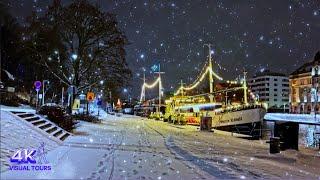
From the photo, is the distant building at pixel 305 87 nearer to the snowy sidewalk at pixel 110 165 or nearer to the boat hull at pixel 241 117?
the boat hull at pixel 241 117

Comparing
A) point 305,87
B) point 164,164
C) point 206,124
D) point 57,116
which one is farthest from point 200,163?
point 305,87

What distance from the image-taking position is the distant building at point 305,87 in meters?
125

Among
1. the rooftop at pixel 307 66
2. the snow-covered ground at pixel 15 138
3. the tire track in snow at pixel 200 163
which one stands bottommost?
the tire track in snow at pixel 200 163

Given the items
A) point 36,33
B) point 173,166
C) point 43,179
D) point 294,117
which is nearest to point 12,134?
point 43,179

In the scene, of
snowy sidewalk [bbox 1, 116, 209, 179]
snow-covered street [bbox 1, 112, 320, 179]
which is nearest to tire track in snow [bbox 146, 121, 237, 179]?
snow-covered street [bbox 1, 112, 320, 179]

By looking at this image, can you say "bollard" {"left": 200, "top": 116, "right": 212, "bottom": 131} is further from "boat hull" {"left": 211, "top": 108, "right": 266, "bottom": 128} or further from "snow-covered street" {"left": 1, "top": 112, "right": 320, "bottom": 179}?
"snow-covered street" {"left": 1, "top": 112, "right": 320, "bottom": 179}

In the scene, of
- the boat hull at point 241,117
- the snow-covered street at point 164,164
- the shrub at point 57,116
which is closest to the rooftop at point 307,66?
the boat hull at point 241,117

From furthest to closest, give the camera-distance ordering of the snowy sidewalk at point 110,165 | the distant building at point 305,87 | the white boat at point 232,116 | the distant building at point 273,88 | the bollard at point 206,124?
the distant building at point 273,88
the distant building at point 305,87
the white boat at point 232,116
the bollard at point 206,124
the snowy sidewalk at point 110,165

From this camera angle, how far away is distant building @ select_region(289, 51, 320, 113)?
125m

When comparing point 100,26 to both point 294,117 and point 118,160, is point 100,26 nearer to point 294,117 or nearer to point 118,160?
point 118,160

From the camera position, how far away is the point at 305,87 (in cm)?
13288

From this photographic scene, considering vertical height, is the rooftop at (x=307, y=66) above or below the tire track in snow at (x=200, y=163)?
above

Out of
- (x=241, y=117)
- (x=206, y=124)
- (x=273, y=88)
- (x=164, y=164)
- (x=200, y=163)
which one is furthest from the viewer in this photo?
(x=273, y=88)

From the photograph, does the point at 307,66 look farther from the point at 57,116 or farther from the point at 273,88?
the point at 57,116
